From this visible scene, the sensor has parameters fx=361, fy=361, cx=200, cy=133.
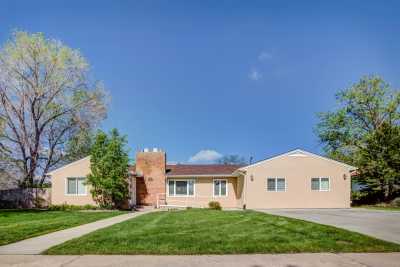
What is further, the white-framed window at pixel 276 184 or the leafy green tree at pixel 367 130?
the leafy green tree at pixel 367 130

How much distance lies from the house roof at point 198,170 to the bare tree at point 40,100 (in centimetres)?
811

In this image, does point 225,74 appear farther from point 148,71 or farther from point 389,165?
point 389,165

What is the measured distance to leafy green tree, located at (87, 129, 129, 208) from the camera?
74.9ft

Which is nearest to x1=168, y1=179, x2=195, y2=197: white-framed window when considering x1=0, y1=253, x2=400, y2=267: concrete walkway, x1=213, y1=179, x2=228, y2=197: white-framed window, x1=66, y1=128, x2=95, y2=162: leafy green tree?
x1=213, y1=179, x2=228, y2=197: white-framed window

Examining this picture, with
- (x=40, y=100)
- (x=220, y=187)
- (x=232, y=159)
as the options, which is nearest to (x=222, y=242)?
(x=220, y=187)

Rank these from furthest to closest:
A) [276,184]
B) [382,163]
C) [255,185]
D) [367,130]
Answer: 1. [367,130]
2. [382,163]
3. [276,184]
4. [255,185]

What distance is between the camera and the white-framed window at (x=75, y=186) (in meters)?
24.8

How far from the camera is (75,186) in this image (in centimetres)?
2492

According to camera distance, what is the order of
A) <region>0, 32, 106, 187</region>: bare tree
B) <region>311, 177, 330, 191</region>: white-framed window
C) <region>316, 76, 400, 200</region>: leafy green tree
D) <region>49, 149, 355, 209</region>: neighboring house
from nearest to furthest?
<region>49, 149, 355, 209</region>: neighboring house → <region>311, 177, 330, 191</region>: white-framed window → <region>316, 76, 400, 200</region>: leafy green tree → <region>0, 32, 106, 187</region>: bare tree

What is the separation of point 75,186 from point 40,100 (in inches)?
323

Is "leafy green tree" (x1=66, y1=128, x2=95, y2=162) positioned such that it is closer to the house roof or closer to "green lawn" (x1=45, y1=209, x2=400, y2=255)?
the house roof

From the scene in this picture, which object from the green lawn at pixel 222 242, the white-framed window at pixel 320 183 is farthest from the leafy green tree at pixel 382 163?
the green lawn at pixel 222 242

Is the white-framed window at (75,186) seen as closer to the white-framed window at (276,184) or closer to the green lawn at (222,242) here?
the white-framed window at (276,184)

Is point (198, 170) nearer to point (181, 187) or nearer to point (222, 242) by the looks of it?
point (181, 187)
